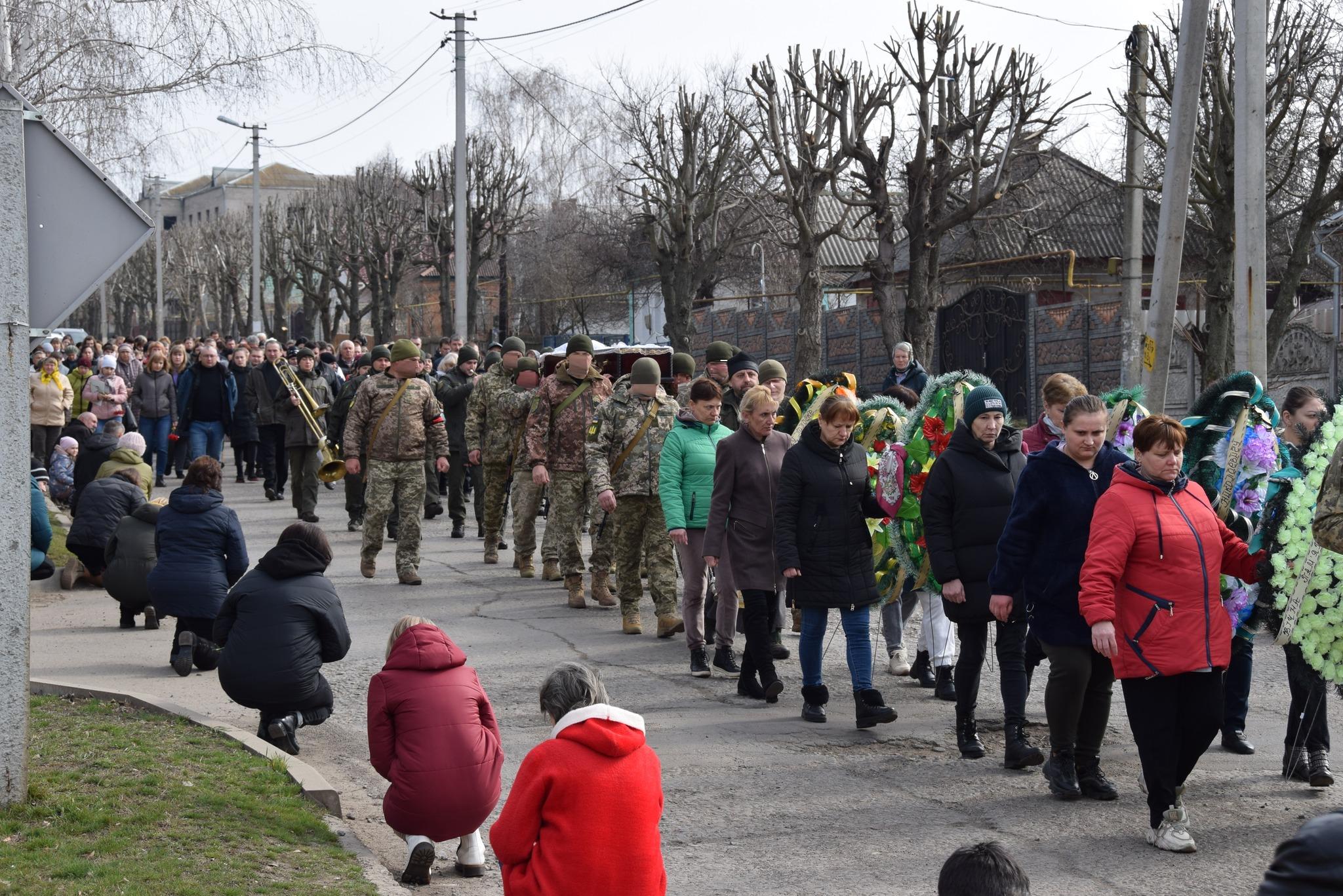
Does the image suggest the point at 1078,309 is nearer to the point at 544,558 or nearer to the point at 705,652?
the point at 544,558

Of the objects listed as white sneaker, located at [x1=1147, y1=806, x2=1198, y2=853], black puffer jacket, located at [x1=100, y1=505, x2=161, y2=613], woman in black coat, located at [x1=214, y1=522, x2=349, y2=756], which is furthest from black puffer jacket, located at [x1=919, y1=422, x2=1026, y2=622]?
Result: black puffer jacket, located at [x1=100, y1=505, x2=161, y2=613]

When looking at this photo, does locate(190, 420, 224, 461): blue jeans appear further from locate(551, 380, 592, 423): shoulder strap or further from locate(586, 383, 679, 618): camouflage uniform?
locate(586, 383, 679, 618): camouflage uniform

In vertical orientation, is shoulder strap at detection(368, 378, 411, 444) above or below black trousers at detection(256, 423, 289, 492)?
above

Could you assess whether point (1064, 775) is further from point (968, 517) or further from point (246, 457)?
point (246, 457)

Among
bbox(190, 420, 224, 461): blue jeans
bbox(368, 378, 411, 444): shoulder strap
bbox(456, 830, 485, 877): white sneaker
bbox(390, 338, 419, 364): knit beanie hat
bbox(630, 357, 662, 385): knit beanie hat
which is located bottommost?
bbox(456, 830, 485, 877): white sneaker

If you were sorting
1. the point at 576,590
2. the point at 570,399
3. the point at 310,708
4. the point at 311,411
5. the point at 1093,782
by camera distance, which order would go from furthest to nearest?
1. the point at 311,411
2. the point at 570,399
3. the point at 576,590
4. the point at 310,708
5. the point at 1093,782

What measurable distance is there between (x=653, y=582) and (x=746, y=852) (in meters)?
4.62

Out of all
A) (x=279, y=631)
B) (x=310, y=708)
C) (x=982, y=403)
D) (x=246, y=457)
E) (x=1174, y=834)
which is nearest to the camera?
(x=1174, y=834)

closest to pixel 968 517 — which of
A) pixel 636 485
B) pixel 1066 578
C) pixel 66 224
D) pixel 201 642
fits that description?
pixel 1066 578

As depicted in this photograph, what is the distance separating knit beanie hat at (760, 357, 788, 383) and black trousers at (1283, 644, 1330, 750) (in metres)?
4.89

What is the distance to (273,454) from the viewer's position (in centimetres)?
1983

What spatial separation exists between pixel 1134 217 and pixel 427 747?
13164mm

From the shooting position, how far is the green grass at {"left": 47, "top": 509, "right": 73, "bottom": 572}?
1330cm

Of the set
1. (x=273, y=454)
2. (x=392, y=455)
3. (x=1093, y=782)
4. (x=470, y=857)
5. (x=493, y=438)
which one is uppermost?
Answer: (x=493, y=438)
